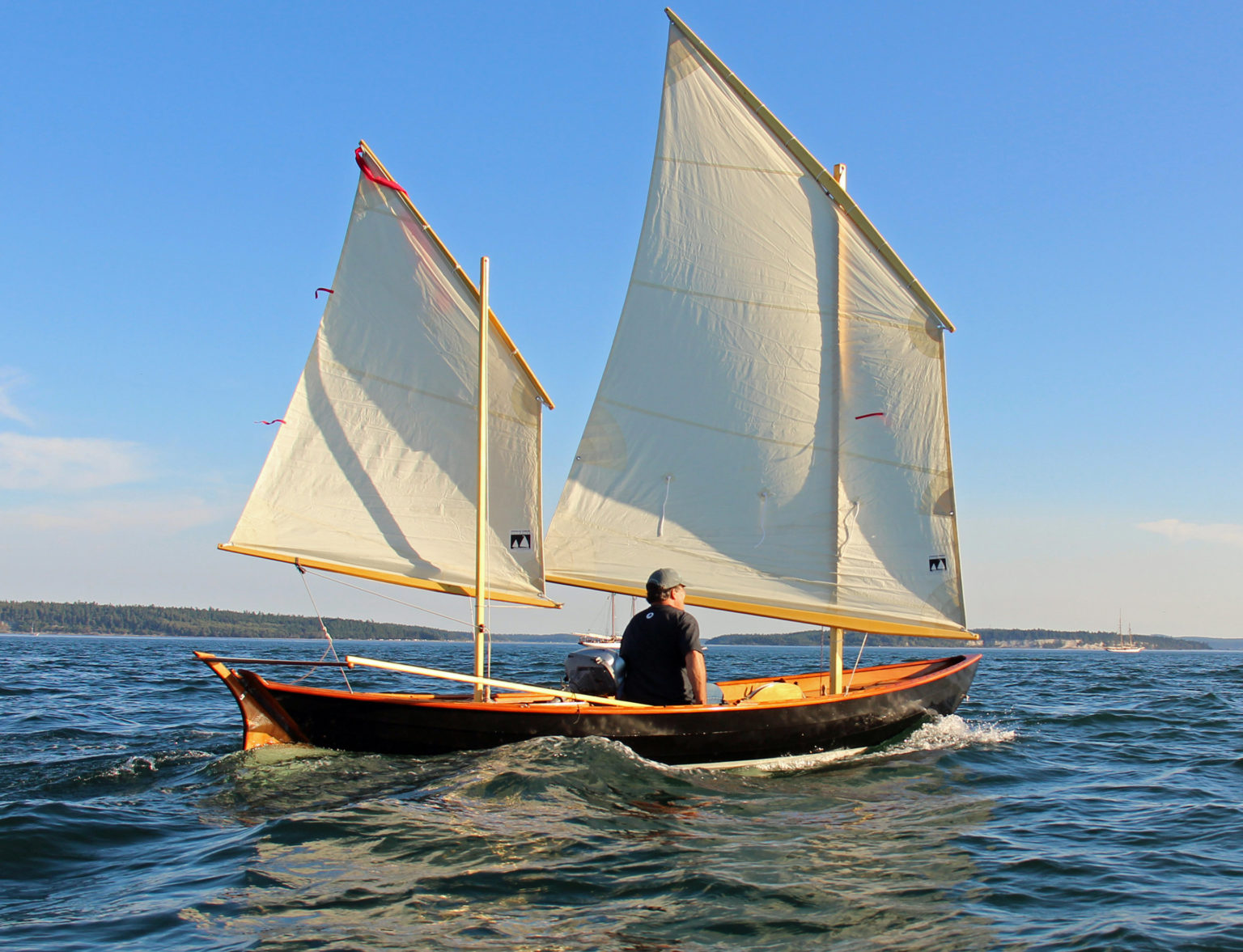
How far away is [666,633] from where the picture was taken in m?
10.4

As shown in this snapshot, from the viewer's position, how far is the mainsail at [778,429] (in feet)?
42.8

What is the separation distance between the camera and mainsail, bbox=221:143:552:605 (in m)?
11.9

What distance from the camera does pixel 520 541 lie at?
1222 centimetres

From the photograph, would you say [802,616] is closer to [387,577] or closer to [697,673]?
[697,673]

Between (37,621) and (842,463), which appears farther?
(37,621)

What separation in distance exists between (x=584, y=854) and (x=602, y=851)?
18 cm

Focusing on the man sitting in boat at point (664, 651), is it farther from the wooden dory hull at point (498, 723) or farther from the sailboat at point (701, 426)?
the sailboat at point (701, 426)

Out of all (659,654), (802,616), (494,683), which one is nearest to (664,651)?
(659,654)

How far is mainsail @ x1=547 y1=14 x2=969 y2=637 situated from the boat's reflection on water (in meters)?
3.24

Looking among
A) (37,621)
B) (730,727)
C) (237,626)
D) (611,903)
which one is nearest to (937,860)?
(611,903)

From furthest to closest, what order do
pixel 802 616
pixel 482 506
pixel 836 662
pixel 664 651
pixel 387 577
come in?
pixel 836 662 < pixel 802 616 < pixel 387 577 < pixel 482 506 < pixel 664 651

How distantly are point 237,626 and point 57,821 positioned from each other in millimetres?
178753

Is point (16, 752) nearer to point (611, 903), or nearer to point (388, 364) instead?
point (388, 364)

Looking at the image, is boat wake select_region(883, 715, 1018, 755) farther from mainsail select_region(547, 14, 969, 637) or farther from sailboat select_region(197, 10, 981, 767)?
mainsail select_region(547, 14, 969, 637)
